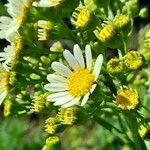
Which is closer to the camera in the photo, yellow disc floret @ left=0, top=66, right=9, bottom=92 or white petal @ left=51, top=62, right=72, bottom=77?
white petal @ left=51, top=62, right=72, bottom=77

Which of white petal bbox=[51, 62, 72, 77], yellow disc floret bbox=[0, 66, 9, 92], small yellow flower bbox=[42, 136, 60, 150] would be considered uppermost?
yellow disc floret bbox=[0, 66, 9, 92]

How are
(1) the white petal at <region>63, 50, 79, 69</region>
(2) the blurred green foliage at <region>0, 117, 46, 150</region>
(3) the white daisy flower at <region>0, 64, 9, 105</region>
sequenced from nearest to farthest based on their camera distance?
(1) the white petal at <region>63, 50, 79, 69</region>
(3) the white daisy flower at <region>0, 64, 9, 105</region>
(2) the blurred green foliage at <region>0, 117, 46, 150</region>

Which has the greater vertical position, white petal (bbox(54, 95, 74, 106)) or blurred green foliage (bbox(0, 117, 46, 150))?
blurred green foliage (bbox(0, 117, 46, 150))

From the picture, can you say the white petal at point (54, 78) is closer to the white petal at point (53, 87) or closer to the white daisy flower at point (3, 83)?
the white petal at point (53, 87)

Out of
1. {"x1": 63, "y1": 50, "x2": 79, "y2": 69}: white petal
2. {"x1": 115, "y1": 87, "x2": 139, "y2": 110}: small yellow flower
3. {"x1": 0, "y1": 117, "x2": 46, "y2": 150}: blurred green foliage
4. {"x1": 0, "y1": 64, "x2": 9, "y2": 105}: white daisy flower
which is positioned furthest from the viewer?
{"x1": 0, "y1": 117, "x2": 46, "y2": 150}: blurred green foliage

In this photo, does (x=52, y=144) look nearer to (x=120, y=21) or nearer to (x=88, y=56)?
(x=88, y=56)

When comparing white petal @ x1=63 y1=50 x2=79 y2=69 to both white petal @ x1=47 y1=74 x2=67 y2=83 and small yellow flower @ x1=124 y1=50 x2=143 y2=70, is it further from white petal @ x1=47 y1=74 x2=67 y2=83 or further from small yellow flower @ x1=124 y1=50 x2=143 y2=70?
small yellow flower @ x1=124 y1=50 x2=143 y2=70

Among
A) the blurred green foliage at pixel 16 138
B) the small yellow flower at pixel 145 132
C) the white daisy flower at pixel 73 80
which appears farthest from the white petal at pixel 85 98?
the blurred green foliage at pixel 16 138

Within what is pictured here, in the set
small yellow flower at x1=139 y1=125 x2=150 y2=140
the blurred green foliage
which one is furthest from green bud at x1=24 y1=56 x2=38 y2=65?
the blurred green foliage
